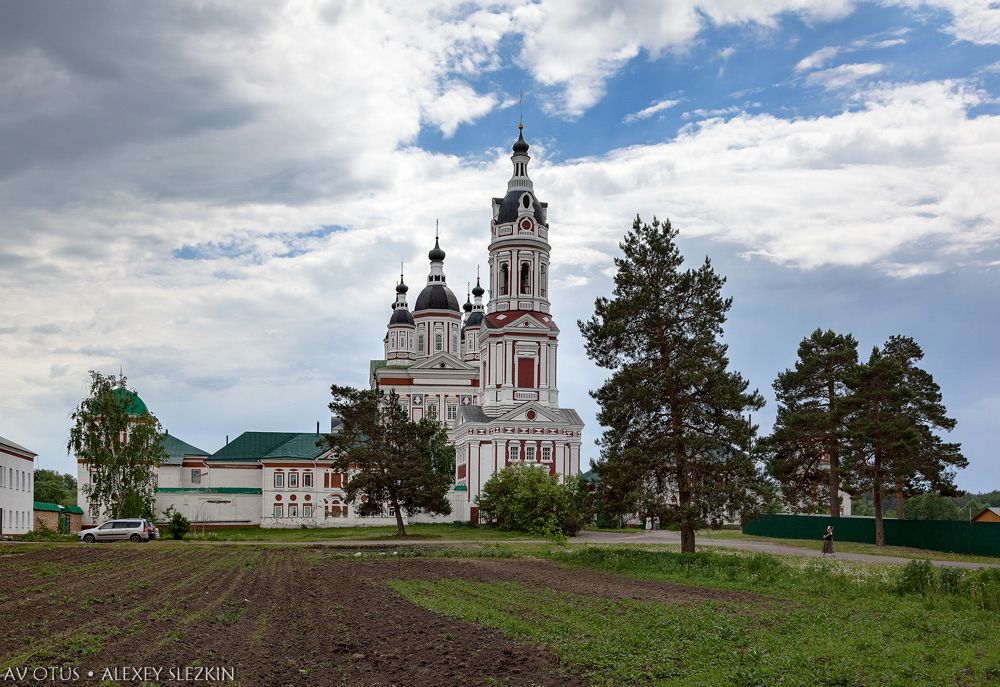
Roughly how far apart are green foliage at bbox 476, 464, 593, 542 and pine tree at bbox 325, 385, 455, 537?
5802mm

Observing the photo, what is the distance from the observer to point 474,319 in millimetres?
122062

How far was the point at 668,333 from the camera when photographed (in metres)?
34.5

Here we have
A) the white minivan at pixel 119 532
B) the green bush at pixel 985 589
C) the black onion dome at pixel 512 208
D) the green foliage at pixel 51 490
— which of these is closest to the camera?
the green bush at pixel 985 589

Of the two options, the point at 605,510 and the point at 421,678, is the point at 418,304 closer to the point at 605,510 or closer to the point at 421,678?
the point at 605,510

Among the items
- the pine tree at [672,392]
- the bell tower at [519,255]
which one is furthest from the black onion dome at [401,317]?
the pine tree at [672,392]

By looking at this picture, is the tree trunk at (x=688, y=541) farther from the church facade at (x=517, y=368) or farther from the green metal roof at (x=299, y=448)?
the green metal roof at (x=299, y=448)

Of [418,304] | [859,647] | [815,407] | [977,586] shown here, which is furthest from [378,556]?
[418,304]

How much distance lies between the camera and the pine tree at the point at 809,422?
58156 millimetres

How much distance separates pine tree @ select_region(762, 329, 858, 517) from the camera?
191 feet

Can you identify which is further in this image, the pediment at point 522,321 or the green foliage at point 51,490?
the green foliage at point 51,490

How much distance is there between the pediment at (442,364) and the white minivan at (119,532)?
175 feet

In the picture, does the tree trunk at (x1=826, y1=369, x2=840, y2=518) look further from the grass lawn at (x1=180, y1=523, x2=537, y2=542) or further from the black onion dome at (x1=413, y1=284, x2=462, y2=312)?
the black onion dome at (x1=413, y1=284, x2=462, y2=312)

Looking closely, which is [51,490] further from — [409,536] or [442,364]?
[409,536]

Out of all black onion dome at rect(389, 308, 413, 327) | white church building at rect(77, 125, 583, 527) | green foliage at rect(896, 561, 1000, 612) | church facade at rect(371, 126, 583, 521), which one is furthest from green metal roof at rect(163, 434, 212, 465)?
green foliage at rect(896, 561, 1000, 612)
